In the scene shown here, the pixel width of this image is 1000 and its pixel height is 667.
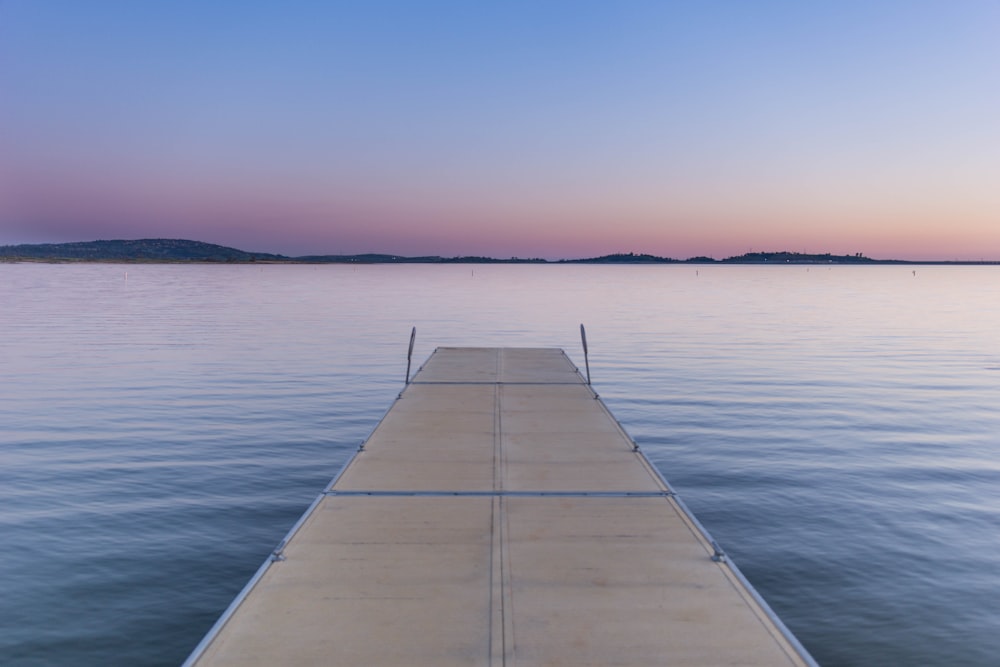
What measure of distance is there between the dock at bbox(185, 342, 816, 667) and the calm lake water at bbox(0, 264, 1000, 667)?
83.1 inches

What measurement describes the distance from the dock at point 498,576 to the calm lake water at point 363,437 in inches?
83.1

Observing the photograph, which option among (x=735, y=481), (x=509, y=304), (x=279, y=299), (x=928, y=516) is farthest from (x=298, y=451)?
(x=279, y=299)

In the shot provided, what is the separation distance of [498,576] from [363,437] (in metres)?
11.3

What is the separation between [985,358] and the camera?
104 ft

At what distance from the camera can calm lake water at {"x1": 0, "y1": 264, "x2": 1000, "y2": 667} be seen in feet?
28.6

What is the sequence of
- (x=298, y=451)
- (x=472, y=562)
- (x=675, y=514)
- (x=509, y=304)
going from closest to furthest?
1. (x=472, y=562)
2. (x=675, y=514)
3. (x=298, y=451)
4. (x=509, y=304)

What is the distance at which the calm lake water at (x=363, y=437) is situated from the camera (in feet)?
28.6

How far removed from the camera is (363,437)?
17500 mm

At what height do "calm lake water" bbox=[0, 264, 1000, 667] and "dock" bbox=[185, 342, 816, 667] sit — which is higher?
"dock" bbox=[185, 342, 816, 667]

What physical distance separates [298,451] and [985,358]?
30584 millimetres

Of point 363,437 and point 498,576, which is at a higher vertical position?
point 498,576

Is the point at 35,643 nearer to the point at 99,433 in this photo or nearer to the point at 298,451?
the point at 298,451

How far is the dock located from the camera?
539cm

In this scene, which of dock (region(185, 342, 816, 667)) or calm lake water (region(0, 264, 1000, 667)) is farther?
calm lake water (region(0, 264, 1000, 667))
